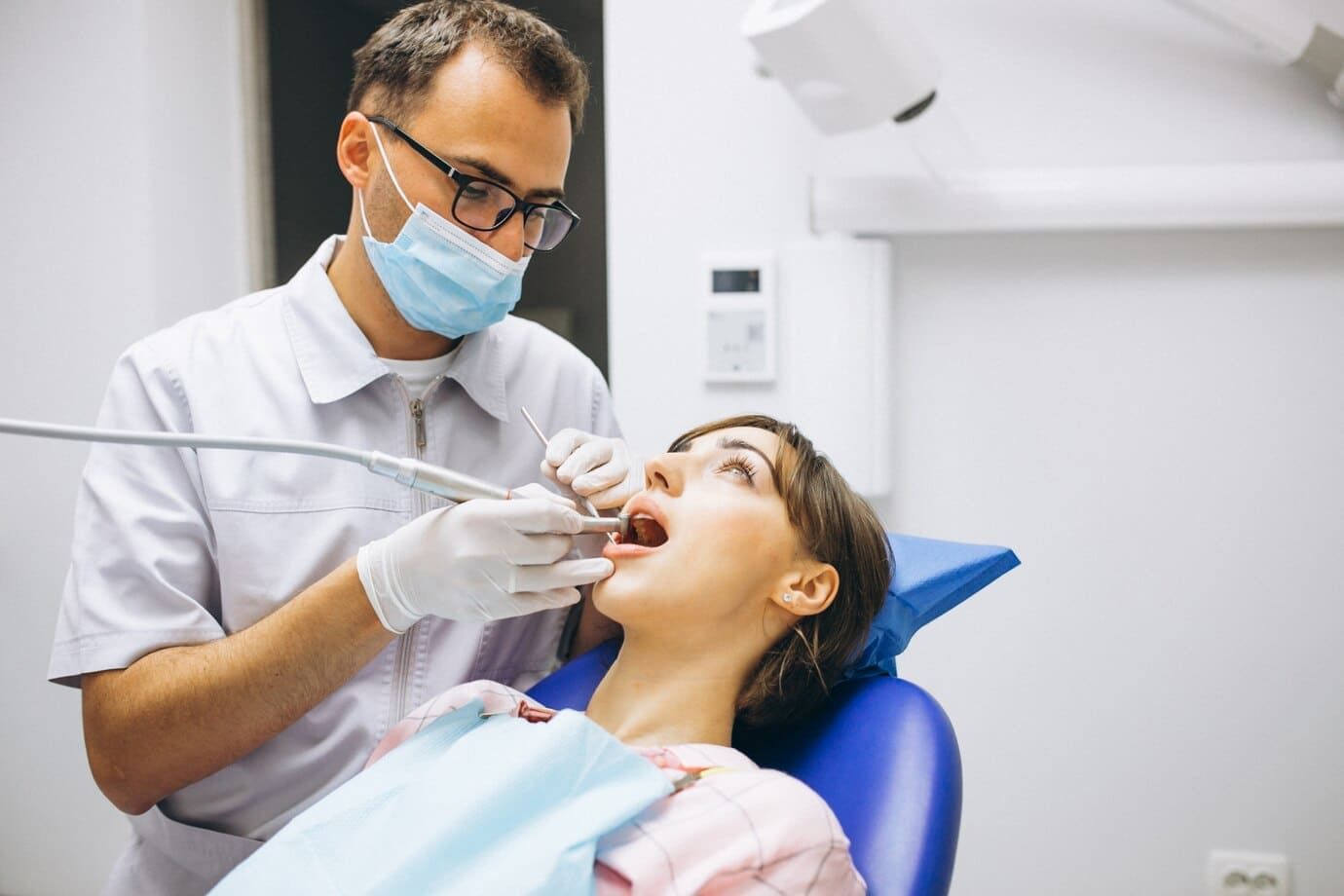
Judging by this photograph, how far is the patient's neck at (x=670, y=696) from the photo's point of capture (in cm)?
126

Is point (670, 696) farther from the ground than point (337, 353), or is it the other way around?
point (337, 353)

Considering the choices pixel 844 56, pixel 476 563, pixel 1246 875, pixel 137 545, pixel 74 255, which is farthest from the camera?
pixel 74 255

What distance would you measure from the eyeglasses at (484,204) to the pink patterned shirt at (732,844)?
0.72m

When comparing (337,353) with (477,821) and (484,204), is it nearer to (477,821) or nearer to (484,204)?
(484,204)

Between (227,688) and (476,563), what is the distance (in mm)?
321

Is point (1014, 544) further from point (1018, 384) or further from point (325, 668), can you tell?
point (325, 668)

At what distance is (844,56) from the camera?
1.72 meters

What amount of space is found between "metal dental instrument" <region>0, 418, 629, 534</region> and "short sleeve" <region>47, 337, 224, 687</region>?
218 millimetres

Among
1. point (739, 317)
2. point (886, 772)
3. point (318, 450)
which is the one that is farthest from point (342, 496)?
point (739, 317)

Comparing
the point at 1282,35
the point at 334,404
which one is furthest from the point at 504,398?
the point at 1282,35

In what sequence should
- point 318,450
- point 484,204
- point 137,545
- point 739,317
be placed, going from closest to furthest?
point 318,450, point 137,545, point 484,204, point 739,317

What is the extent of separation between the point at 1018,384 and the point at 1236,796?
0.88 metres

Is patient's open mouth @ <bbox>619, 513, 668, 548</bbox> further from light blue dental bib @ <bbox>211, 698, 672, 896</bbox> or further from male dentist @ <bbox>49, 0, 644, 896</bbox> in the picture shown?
light blue dental bib @ <bbox>211, 698, 672, 896</bbox>

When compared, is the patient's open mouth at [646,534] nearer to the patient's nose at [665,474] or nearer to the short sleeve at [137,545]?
the patient's nose at [665,474]
